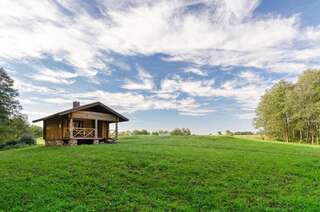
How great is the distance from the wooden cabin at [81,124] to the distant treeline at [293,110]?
3223cm

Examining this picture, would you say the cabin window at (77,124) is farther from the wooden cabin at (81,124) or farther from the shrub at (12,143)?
the shrub at (12,143)

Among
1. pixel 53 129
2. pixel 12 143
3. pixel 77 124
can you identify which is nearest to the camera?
pixel 53 129

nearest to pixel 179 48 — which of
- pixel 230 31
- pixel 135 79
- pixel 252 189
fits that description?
pixel 230 31

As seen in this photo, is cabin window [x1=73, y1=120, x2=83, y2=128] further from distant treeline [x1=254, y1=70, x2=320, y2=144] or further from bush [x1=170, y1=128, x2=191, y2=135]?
distant treeline [x1=254, y1=70, x2=320, y2=144]

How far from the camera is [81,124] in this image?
93.5ft

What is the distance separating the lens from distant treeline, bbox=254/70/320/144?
42716 mm

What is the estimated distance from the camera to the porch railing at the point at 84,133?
85.9 feet

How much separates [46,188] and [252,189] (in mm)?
7572

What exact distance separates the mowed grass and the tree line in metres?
25.1

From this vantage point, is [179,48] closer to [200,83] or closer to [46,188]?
[200,83]

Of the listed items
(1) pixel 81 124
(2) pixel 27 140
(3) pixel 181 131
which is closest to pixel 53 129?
(1) pixel 81 124

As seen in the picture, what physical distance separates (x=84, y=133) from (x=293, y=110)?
37889mm

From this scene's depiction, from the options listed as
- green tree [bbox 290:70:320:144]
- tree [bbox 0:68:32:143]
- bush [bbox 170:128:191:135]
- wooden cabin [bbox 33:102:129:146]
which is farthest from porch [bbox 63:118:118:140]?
green tree [bbox 290:70:320:144]

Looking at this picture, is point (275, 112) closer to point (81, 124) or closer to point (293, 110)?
point (293, 110)
